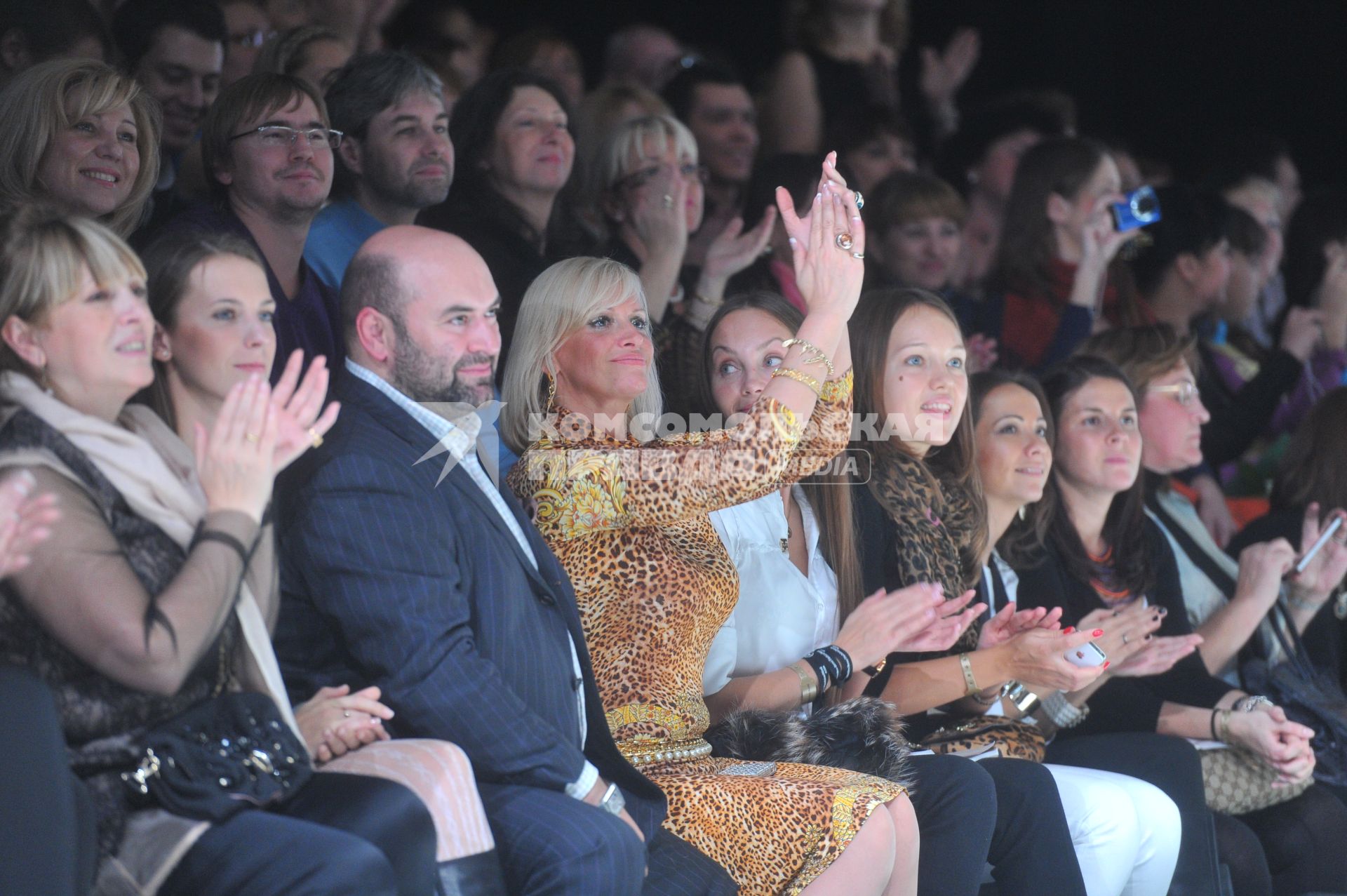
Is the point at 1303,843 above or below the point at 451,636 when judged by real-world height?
below

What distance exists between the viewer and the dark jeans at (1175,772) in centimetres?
354

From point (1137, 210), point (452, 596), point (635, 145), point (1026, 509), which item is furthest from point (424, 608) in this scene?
point (1137, 210)

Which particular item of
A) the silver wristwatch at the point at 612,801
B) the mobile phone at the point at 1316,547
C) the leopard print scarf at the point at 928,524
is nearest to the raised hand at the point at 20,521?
the silver wristwatch at the point at 612,801

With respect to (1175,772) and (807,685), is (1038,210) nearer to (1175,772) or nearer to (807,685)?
(1175,772)

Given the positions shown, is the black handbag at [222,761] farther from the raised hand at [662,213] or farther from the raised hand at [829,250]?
the raised hand at [662,213]

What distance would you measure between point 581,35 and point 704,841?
16.9ft

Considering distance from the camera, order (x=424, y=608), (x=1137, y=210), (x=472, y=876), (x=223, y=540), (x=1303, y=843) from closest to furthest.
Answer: (x=223, y=540) < (x=472, y=876) < (x=424, y=608) < (x=1303, y=843) < (x=1137, y=210)

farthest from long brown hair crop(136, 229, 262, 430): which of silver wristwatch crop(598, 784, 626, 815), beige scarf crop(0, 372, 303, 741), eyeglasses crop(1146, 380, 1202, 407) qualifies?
eyeglasses crop(1146, 380, 1202, 407)

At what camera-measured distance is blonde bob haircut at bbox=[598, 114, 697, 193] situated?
430 cm

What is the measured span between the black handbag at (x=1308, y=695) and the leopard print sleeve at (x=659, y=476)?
6.37ft

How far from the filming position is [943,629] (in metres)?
3.30

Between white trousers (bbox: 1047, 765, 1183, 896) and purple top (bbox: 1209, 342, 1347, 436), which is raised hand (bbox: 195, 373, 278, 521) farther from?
purple top (bbox: 1209, 342, 1347, 436)

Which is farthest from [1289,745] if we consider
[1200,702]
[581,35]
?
[581,35]

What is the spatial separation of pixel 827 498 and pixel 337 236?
1268 millimetres
